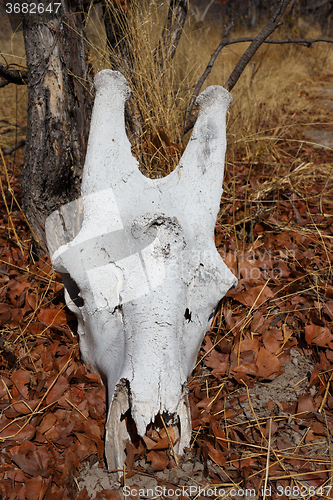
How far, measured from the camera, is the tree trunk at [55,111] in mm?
1815

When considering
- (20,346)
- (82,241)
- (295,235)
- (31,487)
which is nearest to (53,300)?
(20,346)

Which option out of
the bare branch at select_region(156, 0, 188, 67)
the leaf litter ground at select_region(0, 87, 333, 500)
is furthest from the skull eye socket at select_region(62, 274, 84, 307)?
the bare branch at select_region(156, 0, 188, 67)

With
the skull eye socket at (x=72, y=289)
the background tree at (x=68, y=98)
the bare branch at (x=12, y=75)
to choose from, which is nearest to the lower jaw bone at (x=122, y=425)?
the skull eye socket at (x=72, y=289)

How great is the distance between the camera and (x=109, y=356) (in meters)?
1.34

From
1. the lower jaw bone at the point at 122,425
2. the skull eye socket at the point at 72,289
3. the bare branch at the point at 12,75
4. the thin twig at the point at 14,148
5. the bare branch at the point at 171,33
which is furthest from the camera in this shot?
the thin twig at the point at 14,148

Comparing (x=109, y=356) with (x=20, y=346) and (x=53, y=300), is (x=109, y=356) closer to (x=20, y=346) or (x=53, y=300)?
(x=20, y=346)

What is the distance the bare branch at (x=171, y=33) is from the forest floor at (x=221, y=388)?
1159 mm

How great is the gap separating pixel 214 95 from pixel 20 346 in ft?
5.21

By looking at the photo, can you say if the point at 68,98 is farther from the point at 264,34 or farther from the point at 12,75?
the point at 264,34

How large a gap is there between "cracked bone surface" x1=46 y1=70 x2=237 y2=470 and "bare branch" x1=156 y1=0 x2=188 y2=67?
78 centimetres

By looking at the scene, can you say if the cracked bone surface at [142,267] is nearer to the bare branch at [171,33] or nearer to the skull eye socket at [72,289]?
the skull eye socket at [72,289]

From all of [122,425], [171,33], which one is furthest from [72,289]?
[171,33]

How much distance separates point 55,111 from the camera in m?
1.91

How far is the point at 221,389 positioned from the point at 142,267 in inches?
26.9
